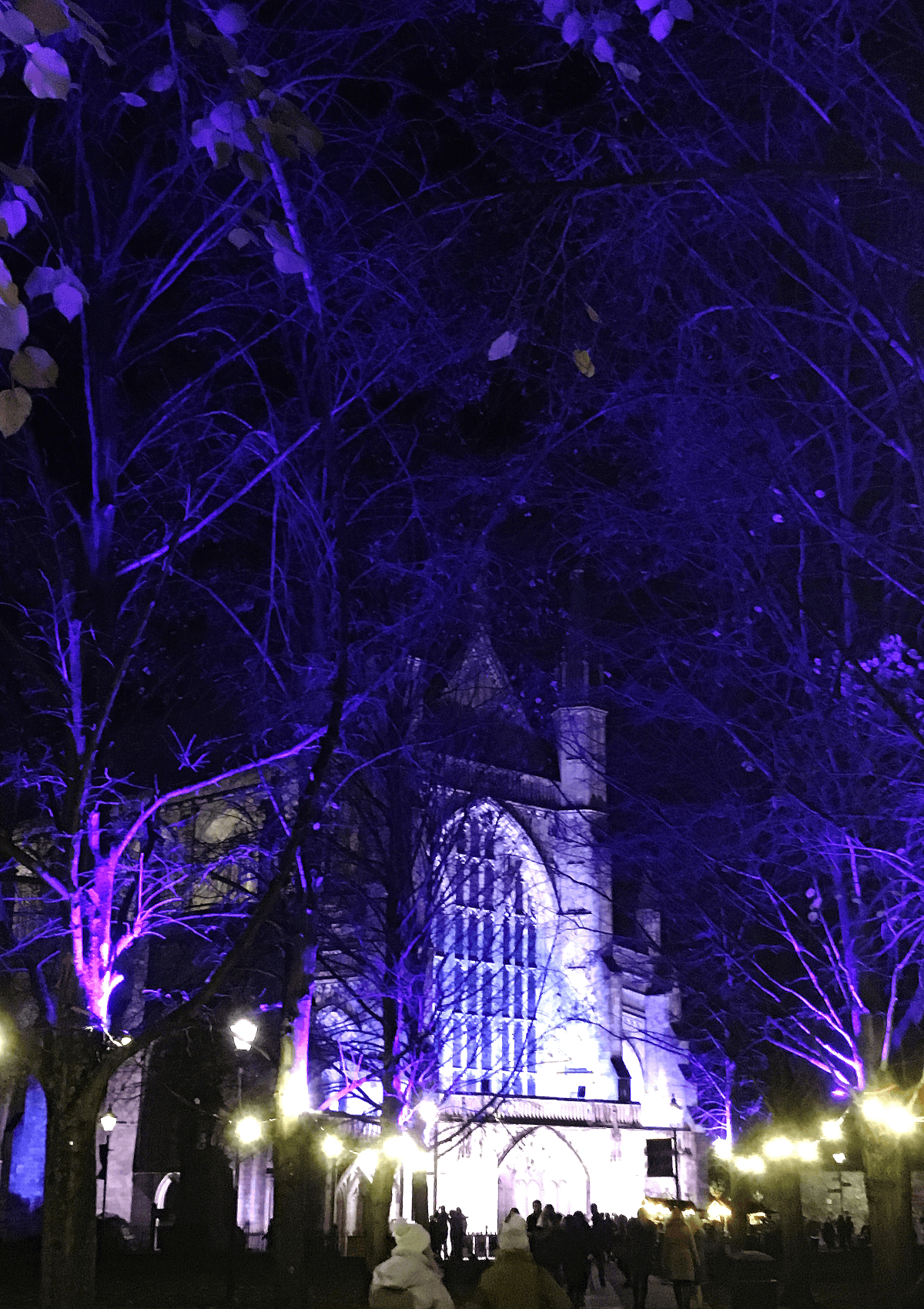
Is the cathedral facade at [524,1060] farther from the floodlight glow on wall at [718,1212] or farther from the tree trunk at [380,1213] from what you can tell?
the tree trunk at [380,1213]

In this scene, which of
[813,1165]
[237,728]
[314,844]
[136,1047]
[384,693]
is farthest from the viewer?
[813,1165]

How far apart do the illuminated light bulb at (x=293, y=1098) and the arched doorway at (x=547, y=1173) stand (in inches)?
1161

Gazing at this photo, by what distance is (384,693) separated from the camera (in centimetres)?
2130

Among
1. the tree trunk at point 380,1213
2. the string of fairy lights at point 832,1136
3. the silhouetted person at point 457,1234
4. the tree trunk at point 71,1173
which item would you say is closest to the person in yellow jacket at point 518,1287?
the tree trunk at point 71,1173

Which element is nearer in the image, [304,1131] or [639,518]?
[639,518]

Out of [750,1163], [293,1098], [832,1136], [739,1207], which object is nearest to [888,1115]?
[293,1098]

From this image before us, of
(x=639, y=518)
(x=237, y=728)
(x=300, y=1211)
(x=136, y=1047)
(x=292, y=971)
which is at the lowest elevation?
(x=300, y=1211)

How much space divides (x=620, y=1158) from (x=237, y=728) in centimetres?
2009

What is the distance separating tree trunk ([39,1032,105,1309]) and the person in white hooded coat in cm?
335

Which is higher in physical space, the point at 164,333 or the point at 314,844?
the point at 164,333

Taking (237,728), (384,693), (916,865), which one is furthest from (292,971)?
(237,728)

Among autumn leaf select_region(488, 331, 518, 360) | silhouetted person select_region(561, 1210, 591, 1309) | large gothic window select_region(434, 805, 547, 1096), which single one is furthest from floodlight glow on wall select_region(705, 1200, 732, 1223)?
→ autumn leaf select_region(488, 331, 518, 360)

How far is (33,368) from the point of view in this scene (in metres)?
4.12

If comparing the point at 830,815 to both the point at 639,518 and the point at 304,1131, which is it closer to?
the point at 639,518
